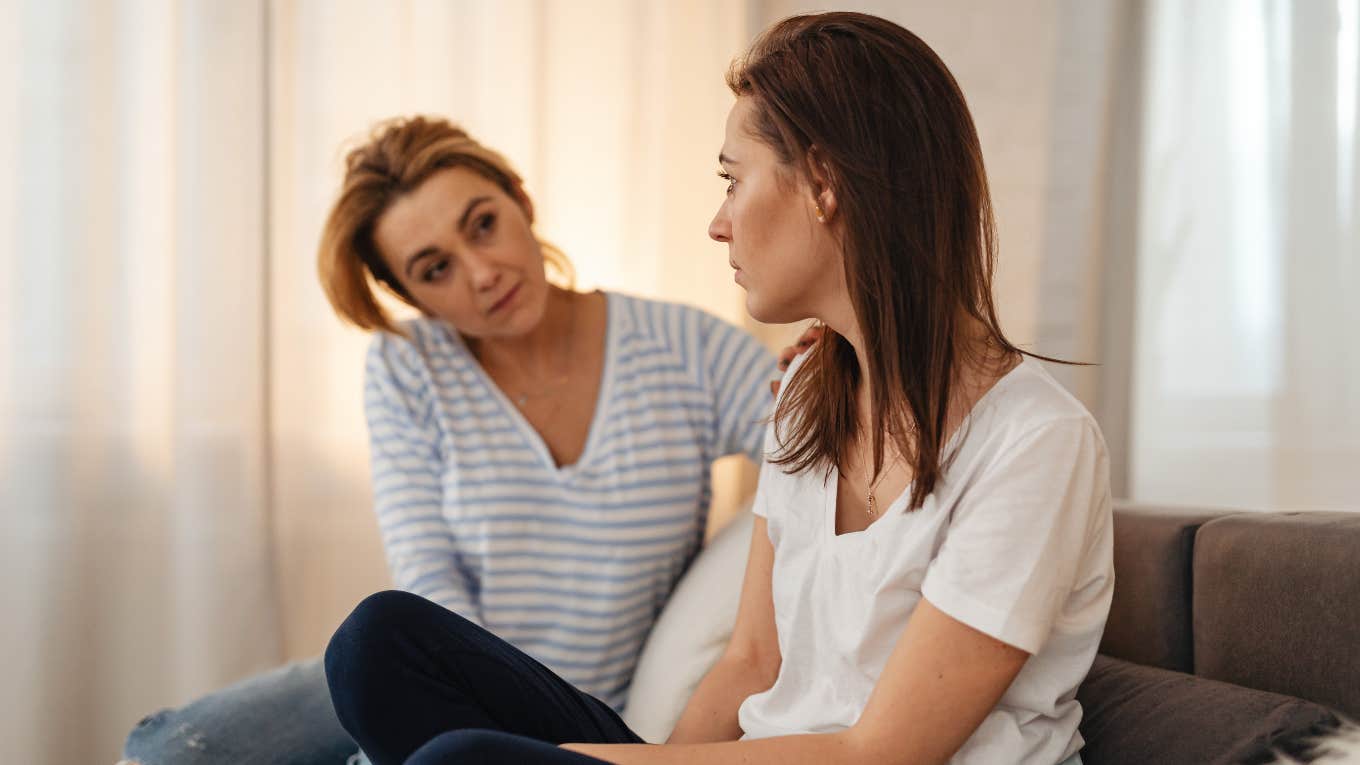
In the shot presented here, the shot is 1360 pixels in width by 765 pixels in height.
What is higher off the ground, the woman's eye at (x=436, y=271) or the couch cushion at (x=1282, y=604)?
the woman's eye at (x=436, y=271)

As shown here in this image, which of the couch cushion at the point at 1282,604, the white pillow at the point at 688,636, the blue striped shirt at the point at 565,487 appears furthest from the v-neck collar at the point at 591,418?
the couch cushion at the point at 1282,604

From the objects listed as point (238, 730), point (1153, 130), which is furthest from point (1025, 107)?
point (238, 730)

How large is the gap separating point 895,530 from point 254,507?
4.95ft

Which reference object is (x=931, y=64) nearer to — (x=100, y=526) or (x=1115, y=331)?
(x=1115, y=331)

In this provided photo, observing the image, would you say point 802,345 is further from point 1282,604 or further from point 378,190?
point 378,190

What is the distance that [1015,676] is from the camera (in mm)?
931

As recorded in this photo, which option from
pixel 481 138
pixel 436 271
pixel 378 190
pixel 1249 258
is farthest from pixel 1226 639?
pixel 481 138

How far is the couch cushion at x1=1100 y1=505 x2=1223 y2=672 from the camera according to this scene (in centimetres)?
120

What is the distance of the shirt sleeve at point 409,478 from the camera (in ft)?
5.35

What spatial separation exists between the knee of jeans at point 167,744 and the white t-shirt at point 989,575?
707 millimetres

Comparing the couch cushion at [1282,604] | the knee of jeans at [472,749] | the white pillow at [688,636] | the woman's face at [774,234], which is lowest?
the white pillow at [688,636]

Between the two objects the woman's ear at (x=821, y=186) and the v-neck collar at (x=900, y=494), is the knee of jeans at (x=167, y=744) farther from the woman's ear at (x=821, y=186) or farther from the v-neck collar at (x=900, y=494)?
the woman's ear at (x=821, y=186)

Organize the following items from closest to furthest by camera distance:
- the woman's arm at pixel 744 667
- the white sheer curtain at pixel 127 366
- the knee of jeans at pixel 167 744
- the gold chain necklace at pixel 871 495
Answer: the gold chain necklace at pixel 871 495
the woman's arm at pixel 744 667
the knee of jeans at pixel 167 744
the white sheer curtain at pixel 127 366

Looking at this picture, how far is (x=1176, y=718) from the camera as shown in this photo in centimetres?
105
